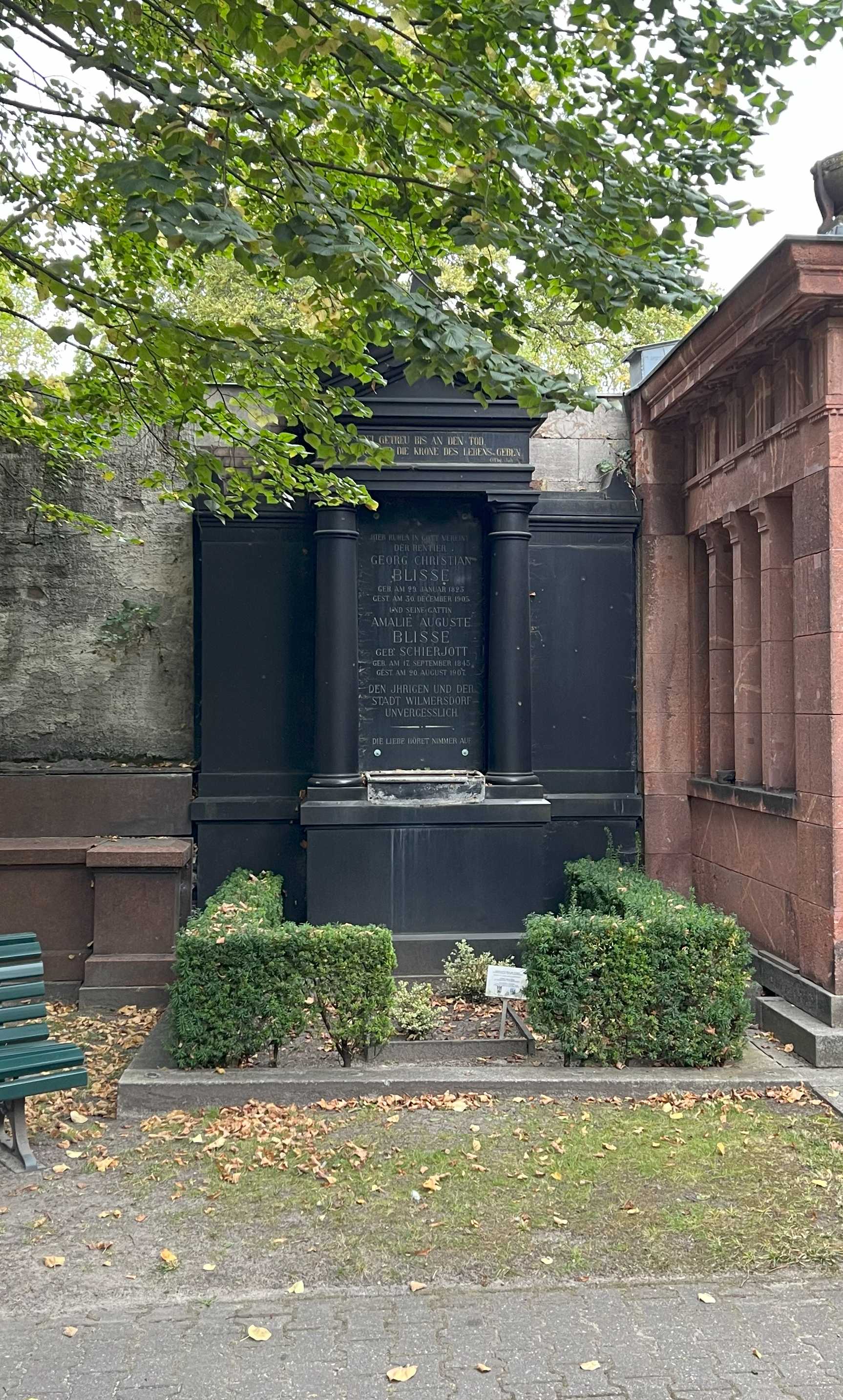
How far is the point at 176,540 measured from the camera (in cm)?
907

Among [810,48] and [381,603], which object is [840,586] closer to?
[810,48]

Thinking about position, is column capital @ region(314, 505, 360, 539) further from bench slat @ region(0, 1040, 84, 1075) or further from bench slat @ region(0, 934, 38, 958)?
bench slat @ region(0, 1040, 84, 1075)

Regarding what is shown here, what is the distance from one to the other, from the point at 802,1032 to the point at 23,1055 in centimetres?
424

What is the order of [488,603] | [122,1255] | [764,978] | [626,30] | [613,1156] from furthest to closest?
[488,603]
[764,978]
[626,30]
[613,1156]
[122,1255]

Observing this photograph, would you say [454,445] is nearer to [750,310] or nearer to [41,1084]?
[750,310]

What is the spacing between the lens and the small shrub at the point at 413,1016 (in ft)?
20.8

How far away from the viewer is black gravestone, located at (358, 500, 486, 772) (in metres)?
8.45

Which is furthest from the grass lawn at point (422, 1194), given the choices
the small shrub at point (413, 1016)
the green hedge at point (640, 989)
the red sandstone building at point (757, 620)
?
the red sandstone building at point (757, 620)

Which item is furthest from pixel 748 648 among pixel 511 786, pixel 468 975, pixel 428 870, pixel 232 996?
pixel 232 996

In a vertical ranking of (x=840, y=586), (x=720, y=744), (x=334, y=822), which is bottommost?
(x=334, y=822)

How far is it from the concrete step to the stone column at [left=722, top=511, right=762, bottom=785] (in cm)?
172

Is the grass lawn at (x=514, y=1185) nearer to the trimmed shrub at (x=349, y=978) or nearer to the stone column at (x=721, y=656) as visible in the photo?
the trimmed shrub at (x=349, y=978)

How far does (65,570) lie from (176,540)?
38.0 inches

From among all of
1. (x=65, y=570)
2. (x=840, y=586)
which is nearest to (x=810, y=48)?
(x=840, y=586)
